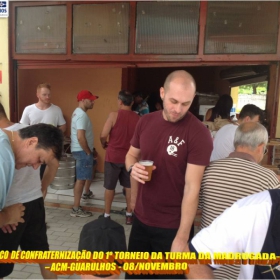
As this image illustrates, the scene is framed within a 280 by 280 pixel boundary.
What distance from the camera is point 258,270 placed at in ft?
3.78

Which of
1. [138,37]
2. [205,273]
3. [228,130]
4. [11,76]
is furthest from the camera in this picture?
[11,76]

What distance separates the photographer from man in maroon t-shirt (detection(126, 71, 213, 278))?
189 centimetres

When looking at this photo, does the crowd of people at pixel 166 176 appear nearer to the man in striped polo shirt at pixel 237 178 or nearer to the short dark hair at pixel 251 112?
the man in striped polo shirt at pixel 237 178

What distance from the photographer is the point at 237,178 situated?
1.85m

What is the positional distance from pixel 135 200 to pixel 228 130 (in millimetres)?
1443

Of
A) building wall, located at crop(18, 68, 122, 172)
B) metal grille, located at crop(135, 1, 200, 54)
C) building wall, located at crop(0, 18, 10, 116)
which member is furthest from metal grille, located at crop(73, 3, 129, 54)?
building wall, located at crop(18, 68, 122, 172)

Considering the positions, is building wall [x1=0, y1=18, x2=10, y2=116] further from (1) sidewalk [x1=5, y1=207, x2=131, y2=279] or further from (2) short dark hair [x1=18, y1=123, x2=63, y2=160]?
(2) short dark hair [x1=18, y1=123, x2=63, y2=160]

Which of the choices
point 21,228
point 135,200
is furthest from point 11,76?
point 135,200

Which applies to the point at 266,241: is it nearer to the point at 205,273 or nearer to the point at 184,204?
the point at 205,273

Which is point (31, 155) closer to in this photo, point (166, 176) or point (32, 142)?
point (32, 142)

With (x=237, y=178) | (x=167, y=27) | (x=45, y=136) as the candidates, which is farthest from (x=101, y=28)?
(x=237, y=178)

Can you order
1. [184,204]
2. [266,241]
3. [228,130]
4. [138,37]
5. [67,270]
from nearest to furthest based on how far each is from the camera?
1. [266,241]
2. [67,270]
3. [184,204]
4. [228,130]
5. [138,37]

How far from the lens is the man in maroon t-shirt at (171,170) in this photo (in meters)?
1.89

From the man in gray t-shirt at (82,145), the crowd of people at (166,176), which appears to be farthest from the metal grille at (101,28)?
the crowd of people at (166,176)
